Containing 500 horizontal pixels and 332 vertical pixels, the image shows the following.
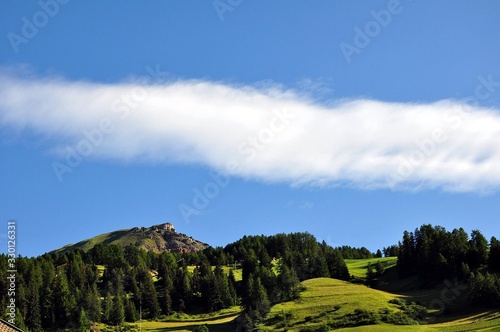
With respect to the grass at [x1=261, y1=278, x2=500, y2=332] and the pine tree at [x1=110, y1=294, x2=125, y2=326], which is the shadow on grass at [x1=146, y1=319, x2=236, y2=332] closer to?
the grass at [x1=261, y1=278, x2=500, y2=332]

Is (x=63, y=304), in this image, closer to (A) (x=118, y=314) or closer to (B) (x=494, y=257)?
(A) (x=118, y=314)

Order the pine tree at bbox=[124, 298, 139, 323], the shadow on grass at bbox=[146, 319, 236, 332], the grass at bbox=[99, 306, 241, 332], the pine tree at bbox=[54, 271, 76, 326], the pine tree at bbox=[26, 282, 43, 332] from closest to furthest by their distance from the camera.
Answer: the shadow on grass at bbox=[146, 319, 236, 332]
the grass at bbox=[99, 306, 241, 332]
the pine tree at bbox=[26, 282, 43, 332]
the pine tree at bbox=[54, 271, 76, 326]
the pine tree at bbox=[124, 298, 139, 323]

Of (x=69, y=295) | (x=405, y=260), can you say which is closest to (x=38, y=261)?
(x=69, y=295)

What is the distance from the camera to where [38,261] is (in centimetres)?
18825

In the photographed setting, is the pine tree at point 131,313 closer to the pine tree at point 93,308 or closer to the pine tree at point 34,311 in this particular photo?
the pine tree at point 93,308

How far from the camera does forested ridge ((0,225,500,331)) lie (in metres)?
139

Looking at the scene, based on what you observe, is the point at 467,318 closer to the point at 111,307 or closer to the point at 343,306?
the point at 343,306

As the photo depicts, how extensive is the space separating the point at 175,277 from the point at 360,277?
57526 millimetres

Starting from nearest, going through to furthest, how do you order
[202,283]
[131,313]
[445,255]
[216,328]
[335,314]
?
[335,314], [216,328], [131,313], [445,255], [202,283]

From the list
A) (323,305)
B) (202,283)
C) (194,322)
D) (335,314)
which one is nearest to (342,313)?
(335,314)

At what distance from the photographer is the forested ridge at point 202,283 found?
13912 centimetres

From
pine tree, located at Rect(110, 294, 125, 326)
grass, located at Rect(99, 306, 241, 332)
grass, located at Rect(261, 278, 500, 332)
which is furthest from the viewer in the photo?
pine tree, located at Rect(110, 294, 125, 326)

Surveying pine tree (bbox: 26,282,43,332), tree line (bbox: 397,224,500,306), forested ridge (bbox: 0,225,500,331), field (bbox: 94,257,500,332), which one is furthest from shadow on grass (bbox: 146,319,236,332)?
tree line (bbox: 397,224,500,306)

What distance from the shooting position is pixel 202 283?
172000 mm
